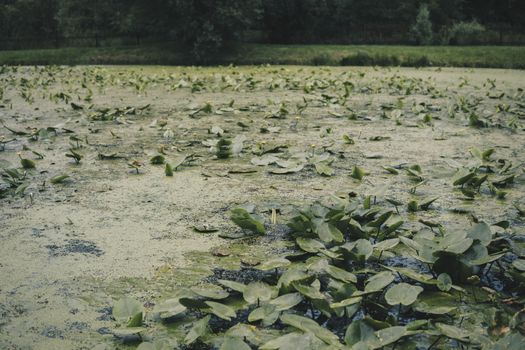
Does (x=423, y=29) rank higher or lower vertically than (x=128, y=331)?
higher

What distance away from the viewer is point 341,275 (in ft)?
3.98

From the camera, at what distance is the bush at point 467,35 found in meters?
16.8

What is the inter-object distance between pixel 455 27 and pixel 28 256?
1848 cm

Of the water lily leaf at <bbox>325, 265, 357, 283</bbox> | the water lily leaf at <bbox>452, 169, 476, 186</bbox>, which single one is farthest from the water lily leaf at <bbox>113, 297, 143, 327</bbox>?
the water lily leaf at <bbox>452, 169, 476, 186</bbox>

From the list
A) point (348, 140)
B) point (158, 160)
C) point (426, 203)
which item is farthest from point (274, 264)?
point (348, 140)

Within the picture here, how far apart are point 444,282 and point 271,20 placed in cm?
1874

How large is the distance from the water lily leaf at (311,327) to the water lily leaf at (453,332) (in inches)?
8.3

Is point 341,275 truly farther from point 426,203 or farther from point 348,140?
point 348,140

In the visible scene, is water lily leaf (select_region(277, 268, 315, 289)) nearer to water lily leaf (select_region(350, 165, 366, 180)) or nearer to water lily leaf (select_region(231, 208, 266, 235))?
water lily leaf (select_region(231, 208, 266, 235))

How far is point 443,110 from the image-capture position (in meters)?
4.38

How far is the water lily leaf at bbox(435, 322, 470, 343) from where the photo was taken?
37.5 inches

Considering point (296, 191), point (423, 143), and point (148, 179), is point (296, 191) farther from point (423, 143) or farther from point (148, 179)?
point (423, 143)

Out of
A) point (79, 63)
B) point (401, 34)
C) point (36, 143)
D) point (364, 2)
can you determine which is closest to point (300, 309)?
point (36, 143)

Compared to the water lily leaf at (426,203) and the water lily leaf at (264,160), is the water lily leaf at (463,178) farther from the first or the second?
the water lily leaf at (264,160)
